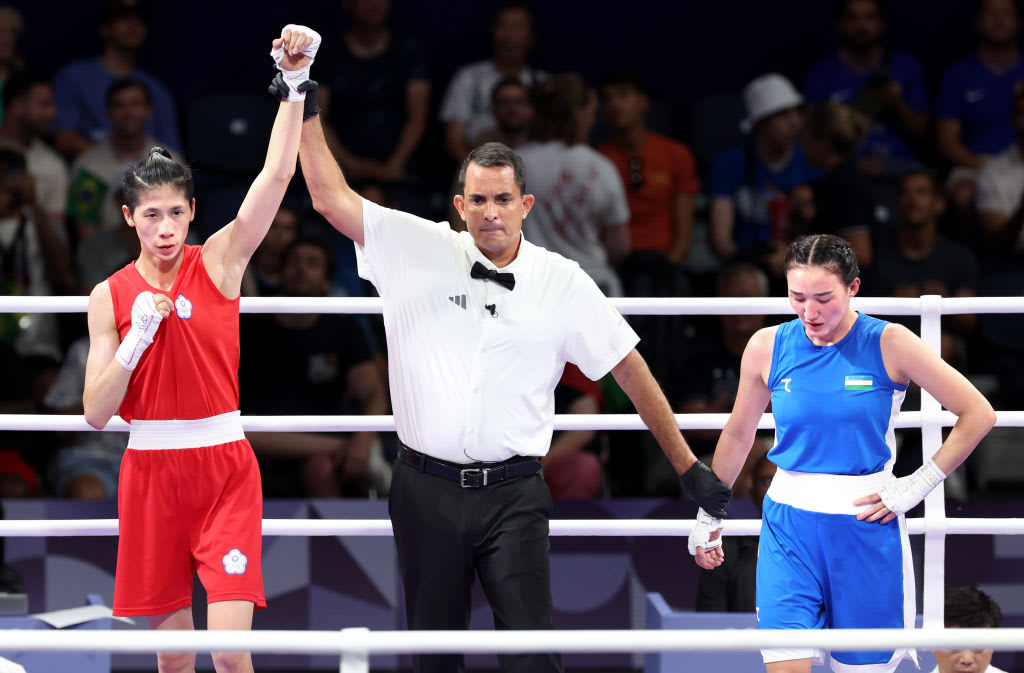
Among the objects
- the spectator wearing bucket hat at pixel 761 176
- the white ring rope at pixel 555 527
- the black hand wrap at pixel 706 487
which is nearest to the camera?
the black hand wrap at pixel 706 487

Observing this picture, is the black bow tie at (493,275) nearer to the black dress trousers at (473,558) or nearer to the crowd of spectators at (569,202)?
the black dress trousers at (473,558)

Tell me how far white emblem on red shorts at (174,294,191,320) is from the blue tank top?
4.61 feet

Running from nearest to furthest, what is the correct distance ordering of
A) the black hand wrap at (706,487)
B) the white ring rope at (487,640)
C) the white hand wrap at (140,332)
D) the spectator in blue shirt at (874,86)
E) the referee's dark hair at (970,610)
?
1. the white ring rope at (487,640)
2. the white hand wrap at (140,332)
3. the black hand wrap at (706,487)
4. the referee's dark hair at (970,610)
5. the spectator in blue shirt at (874,86)

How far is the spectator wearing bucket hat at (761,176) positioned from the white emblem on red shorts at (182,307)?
12.2 ft

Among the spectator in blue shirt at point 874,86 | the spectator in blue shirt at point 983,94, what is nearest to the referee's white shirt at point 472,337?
the spectator in blue shirt at point 874,86

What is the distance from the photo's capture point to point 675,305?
342 centimetres

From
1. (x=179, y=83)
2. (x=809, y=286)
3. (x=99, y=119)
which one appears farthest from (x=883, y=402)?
(x=179, y=83)

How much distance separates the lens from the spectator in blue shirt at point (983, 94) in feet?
Answer: 22.1

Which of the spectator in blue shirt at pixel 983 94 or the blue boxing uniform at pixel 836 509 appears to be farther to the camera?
the spectator in blue shirt at pixel 983 94

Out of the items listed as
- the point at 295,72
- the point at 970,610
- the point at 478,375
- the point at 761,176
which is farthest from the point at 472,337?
the point at 761,176

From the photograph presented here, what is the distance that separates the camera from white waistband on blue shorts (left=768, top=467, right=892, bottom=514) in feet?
9.81

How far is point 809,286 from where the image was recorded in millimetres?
2973

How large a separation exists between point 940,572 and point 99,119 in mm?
4885

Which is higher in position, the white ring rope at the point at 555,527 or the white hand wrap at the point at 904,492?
the white hand wrap at the point at 904,492
